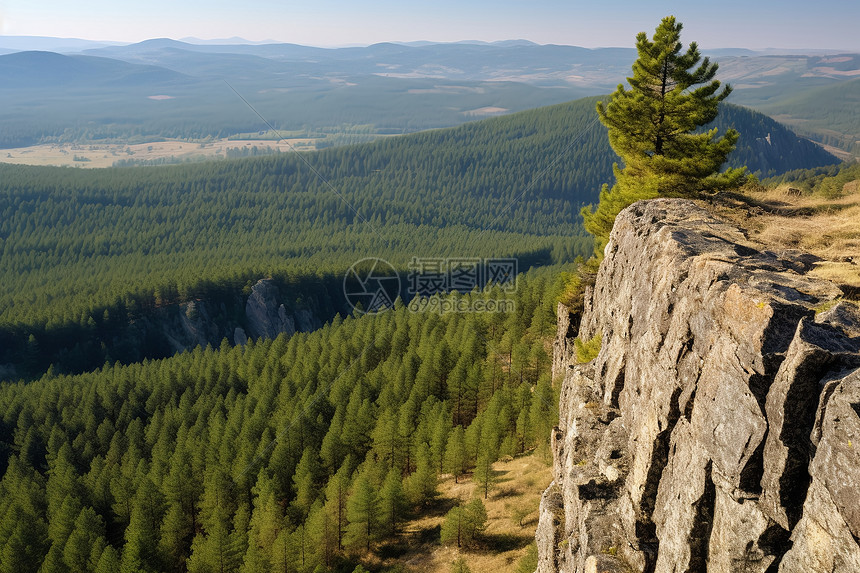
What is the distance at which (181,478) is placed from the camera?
189 ft

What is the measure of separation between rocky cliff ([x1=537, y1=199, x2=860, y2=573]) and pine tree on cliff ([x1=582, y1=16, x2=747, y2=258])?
7.37 m

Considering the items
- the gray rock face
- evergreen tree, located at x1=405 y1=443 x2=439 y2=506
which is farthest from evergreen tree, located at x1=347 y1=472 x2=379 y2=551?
the gray rock face

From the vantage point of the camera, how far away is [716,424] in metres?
15.0

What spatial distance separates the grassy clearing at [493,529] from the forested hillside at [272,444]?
4.36 feet

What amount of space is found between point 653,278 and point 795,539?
11153mm

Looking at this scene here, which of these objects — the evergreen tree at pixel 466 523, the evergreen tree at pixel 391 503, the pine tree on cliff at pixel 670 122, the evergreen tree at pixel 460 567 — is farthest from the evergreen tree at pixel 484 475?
→ the pine tree on cliff at pixel 670 122

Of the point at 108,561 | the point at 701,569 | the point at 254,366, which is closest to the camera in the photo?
the point at 701,569

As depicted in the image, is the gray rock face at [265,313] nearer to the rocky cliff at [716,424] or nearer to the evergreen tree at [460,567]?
the evergreen tree at [460,567]

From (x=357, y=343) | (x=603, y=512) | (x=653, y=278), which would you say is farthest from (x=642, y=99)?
(x=357, y=343)

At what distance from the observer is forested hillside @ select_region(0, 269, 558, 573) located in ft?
165

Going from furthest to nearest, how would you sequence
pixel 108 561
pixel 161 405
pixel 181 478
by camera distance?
pixel 161 405, pixel 181 478, pixel 108 561

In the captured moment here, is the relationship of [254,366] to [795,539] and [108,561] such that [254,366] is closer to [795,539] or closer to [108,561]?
[108,561]

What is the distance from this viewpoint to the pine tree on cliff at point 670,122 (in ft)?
106

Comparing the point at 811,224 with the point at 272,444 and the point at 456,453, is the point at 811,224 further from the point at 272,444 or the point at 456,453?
the point at 272,444
